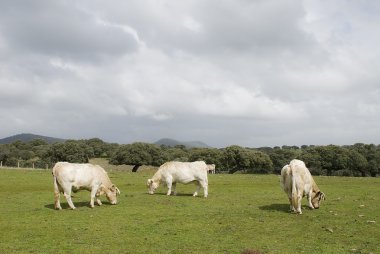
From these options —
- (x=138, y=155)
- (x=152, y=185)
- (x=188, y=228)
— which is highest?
(x=138, y=155)

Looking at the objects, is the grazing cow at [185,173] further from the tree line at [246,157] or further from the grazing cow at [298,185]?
the tree line at [246,157]

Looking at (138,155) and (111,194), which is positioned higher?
(138,155)

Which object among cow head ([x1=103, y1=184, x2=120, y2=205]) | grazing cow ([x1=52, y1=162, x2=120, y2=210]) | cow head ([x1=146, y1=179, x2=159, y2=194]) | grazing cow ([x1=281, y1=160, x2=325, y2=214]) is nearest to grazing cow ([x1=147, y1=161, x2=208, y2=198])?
cow head ([x1=146, y1=179, x2=159, y2=194])

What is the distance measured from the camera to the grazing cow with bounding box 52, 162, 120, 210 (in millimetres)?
22719

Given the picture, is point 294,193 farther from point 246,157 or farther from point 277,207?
point 246,157

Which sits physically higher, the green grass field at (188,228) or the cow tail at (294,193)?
the cow tail at (294,193)

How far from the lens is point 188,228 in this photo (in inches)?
689

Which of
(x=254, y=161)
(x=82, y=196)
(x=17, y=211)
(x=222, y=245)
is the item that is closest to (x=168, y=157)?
(x=254, y=161)

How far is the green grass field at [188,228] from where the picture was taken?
47.0 ft

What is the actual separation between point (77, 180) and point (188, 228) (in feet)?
27.6

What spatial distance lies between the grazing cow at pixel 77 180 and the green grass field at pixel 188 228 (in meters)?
0.78

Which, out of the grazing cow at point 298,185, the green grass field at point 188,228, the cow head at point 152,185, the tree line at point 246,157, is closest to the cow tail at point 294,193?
the grazing cow at point 298,185

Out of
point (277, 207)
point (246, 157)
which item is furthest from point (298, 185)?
point (246, 157)

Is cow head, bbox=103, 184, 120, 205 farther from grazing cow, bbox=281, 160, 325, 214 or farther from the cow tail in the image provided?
the cow tail
